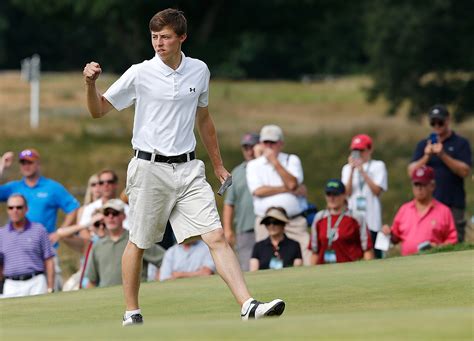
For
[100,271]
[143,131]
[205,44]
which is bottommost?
[100,271]

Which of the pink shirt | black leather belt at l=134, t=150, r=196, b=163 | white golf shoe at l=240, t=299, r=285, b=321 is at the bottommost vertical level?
white golf shoe at l=240, t=299, r=285, b=321

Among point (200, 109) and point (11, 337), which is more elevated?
point (200, 109)

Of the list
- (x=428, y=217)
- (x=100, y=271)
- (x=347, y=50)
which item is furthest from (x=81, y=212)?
(x=347, y=50)

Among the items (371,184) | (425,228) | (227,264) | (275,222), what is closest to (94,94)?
(227,264)

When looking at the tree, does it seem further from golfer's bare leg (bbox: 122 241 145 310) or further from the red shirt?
golfer's bare leg (bbox: 122 241 145 310)

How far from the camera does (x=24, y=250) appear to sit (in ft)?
44.5

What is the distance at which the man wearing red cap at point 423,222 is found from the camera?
13180 millimetres

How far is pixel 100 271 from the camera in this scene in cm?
1312

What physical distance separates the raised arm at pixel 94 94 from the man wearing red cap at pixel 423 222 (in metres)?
5.13

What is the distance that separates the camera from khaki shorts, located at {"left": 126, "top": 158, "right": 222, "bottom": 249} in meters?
8.66

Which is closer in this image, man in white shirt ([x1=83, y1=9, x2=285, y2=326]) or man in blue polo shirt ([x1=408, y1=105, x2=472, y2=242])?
man in white shirt ([x1=83, y1=9, x2=285, y2=326])

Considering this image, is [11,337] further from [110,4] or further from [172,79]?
[110,4]

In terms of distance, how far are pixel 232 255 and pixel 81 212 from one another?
6.88 m

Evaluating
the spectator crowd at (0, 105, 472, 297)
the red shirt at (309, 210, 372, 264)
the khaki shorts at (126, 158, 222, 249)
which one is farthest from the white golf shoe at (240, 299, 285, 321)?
the red shirt at (309, 210, 372, 264)
